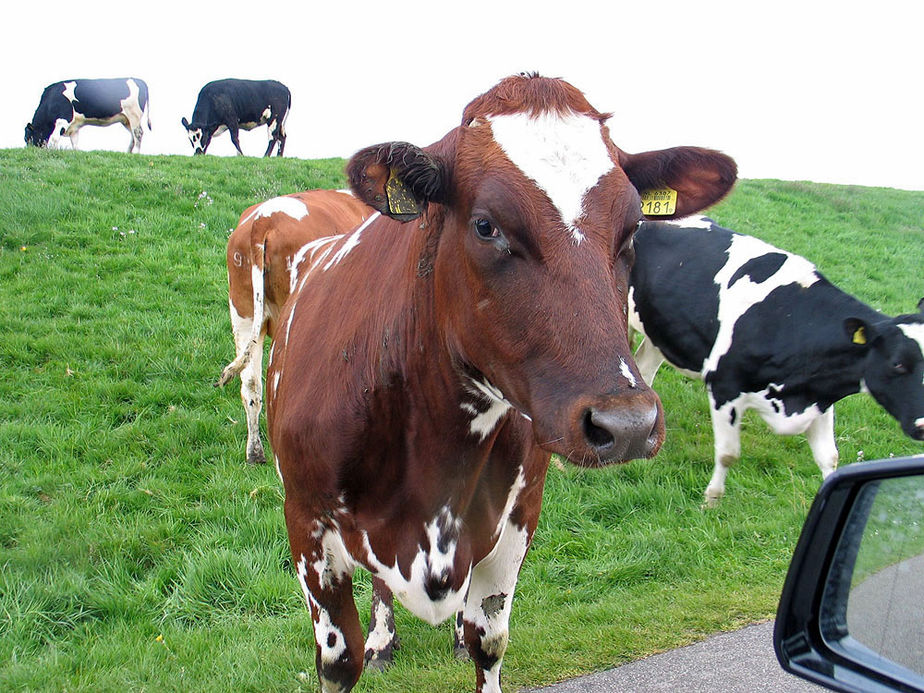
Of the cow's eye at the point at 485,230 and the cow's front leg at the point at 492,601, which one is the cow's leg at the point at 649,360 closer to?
the cow's front leg at the point at 492,601

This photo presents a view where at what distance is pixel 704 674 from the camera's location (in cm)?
350

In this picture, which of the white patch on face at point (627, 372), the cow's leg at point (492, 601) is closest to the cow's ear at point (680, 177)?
the white patch on face at point (627, 372)

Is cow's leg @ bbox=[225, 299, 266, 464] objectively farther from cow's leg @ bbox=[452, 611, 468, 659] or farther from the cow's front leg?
the cow's front leg

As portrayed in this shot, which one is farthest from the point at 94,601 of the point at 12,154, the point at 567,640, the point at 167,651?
the point at 12,154

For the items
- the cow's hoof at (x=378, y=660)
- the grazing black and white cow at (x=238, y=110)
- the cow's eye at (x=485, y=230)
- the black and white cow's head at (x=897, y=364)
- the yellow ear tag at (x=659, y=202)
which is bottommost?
the cow's hoof at (x=378, y=660)

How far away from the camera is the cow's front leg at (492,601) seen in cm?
292

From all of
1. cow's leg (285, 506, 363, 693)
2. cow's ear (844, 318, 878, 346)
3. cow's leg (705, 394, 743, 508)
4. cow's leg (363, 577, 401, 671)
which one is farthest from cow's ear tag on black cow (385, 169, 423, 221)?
cow's leg (705, 394, 743, 508)

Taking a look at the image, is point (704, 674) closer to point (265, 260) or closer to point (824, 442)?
point (824, 442)

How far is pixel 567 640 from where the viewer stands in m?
3.78

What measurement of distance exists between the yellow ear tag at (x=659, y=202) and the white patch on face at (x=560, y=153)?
44 centimetres

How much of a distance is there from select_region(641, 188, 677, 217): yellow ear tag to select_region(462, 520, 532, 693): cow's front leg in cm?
125

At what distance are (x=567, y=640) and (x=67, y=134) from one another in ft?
69.2

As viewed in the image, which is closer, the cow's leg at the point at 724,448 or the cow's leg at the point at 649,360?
the cow's leg at the point at 724,448

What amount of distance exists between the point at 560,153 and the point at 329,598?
5.97 feet
